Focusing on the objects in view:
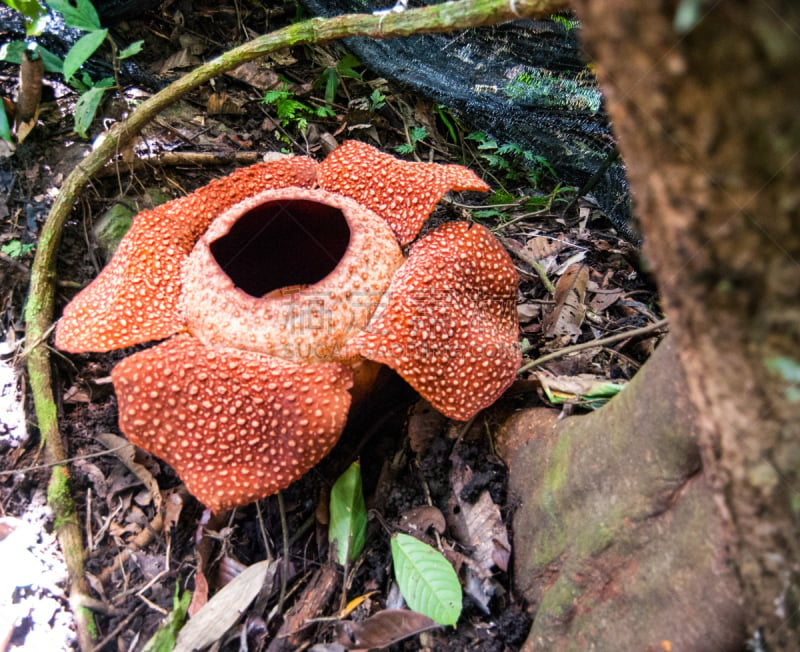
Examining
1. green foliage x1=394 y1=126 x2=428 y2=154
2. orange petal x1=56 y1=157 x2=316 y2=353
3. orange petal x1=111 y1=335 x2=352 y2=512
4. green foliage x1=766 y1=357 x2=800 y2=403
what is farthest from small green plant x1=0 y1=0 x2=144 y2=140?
green foliage x1=766 y1=357 x2=800 y2=403

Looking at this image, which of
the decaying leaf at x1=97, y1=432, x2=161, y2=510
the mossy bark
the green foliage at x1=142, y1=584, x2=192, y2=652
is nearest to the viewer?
the mossy bark

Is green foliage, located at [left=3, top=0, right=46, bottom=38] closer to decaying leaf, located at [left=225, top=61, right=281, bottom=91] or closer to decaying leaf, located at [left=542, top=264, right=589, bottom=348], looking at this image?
decaying leaf, located at [left=225, top=61, right=281, bottom=91]

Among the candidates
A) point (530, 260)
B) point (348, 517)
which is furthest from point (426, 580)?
point (530, 260)

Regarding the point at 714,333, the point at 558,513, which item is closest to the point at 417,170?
the point at 558,513

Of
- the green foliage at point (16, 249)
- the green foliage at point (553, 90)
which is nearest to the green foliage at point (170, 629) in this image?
the green foliage at point (16, 249)

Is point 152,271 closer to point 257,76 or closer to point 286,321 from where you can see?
point 286,321

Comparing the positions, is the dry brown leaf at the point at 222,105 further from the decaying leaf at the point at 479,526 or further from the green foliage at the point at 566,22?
the decaying leaf at the point at 479,526
